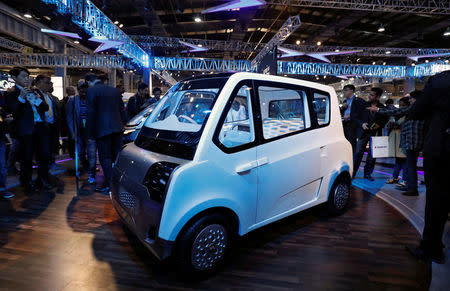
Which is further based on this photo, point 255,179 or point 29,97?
point 29,97

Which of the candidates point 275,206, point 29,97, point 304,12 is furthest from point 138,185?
point 304,12

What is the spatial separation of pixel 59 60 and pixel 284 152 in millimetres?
15959

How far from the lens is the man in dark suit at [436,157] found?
79.4 inches

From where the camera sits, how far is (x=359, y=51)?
13984mm

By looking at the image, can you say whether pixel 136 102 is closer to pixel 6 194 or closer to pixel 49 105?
pixel 49 105

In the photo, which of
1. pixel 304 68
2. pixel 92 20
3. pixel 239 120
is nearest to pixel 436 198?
pixel 239 120

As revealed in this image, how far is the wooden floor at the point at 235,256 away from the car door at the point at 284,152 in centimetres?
41

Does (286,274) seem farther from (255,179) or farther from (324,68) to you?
(324,68)

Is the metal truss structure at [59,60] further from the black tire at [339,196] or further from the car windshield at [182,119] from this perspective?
the black tire at [339,196]

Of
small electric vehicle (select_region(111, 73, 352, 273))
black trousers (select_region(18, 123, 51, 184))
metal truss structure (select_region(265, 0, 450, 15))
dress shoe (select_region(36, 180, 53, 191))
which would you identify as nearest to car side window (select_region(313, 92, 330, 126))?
small electric vehicle (select_region(111, 73, 352, 273))

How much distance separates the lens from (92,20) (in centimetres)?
756

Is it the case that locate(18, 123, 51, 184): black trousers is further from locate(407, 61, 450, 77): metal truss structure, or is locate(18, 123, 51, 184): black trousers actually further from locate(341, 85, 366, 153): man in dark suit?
locate(407, 61, 450, 77): metal truss structure

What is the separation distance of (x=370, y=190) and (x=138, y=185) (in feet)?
13.5

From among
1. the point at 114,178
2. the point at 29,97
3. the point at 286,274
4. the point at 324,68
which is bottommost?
the point at 286,274
